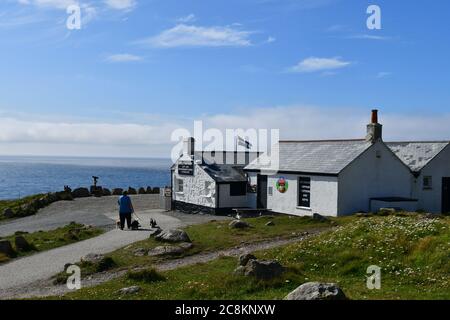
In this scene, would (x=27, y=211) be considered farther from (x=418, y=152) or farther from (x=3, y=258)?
(x=418, y=152)

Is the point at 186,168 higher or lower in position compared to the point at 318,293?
higher

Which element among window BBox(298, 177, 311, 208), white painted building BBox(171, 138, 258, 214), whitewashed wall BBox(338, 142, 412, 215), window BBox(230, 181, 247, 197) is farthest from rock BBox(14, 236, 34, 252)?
whitewashed wall BBox(338, 142, 412, 215)

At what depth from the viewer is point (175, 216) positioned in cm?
4031

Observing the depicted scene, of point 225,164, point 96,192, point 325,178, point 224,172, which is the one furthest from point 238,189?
point 96,192

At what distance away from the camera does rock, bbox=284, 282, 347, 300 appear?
1122cm

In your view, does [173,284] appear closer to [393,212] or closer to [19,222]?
[393,212]

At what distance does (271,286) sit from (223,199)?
26414 mm

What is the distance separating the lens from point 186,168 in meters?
44.7

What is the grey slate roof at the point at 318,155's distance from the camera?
3512cm

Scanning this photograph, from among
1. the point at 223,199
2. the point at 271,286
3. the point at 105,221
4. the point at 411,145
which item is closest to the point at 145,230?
the point at 105,221

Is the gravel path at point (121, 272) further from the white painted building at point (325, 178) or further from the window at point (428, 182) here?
the window at point (428, 182)

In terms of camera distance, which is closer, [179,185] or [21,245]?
[21,245]

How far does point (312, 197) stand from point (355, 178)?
131 inches

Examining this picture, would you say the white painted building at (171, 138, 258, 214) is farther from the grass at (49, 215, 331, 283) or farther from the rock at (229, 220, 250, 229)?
the rock at (229, 220, 250, 229)
